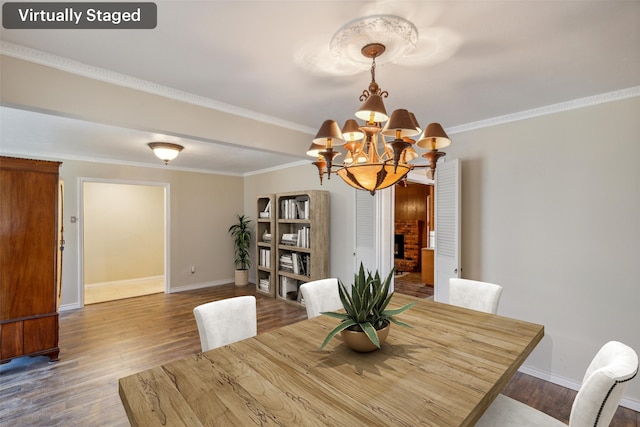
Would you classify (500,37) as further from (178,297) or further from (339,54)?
(178,297)

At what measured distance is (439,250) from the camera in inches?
122

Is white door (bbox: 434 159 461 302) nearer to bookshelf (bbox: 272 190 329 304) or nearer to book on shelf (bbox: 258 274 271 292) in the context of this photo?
bookshelf (bbox: 272 190 329 304)

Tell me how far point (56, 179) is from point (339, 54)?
3.05 m

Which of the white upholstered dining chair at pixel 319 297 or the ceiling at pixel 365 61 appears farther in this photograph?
the white upholstered dining chair at pixel 319 297

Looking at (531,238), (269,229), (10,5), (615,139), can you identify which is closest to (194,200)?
(269,229)

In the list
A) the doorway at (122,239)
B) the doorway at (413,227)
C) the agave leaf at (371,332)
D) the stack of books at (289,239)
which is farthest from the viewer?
the doorway at (413,227)

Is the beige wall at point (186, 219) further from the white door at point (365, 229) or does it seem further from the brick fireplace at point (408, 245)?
the brick fireplace at point (408, 245)

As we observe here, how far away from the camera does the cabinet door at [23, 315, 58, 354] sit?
2.80m

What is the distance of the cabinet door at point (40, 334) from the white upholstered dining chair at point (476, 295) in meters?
3.76

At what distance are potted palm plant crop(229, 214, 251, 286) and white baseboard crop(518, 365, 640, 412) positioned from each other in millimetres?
4831

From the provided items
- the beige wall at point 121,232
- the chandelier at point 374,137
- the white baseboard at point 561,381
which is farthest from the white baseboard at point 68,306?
the white baseboard at point 561,381

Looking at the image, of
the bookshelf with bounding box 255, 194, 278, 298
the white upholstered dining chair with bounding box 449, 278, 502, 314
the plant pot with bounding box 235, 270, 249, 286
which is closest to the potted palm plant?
the plant pot with bounding box 235, 270, 249, 286

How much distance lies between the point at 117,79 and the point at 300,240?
3.16m

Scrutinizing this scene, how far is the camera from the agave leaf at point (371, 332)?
1246 mm
